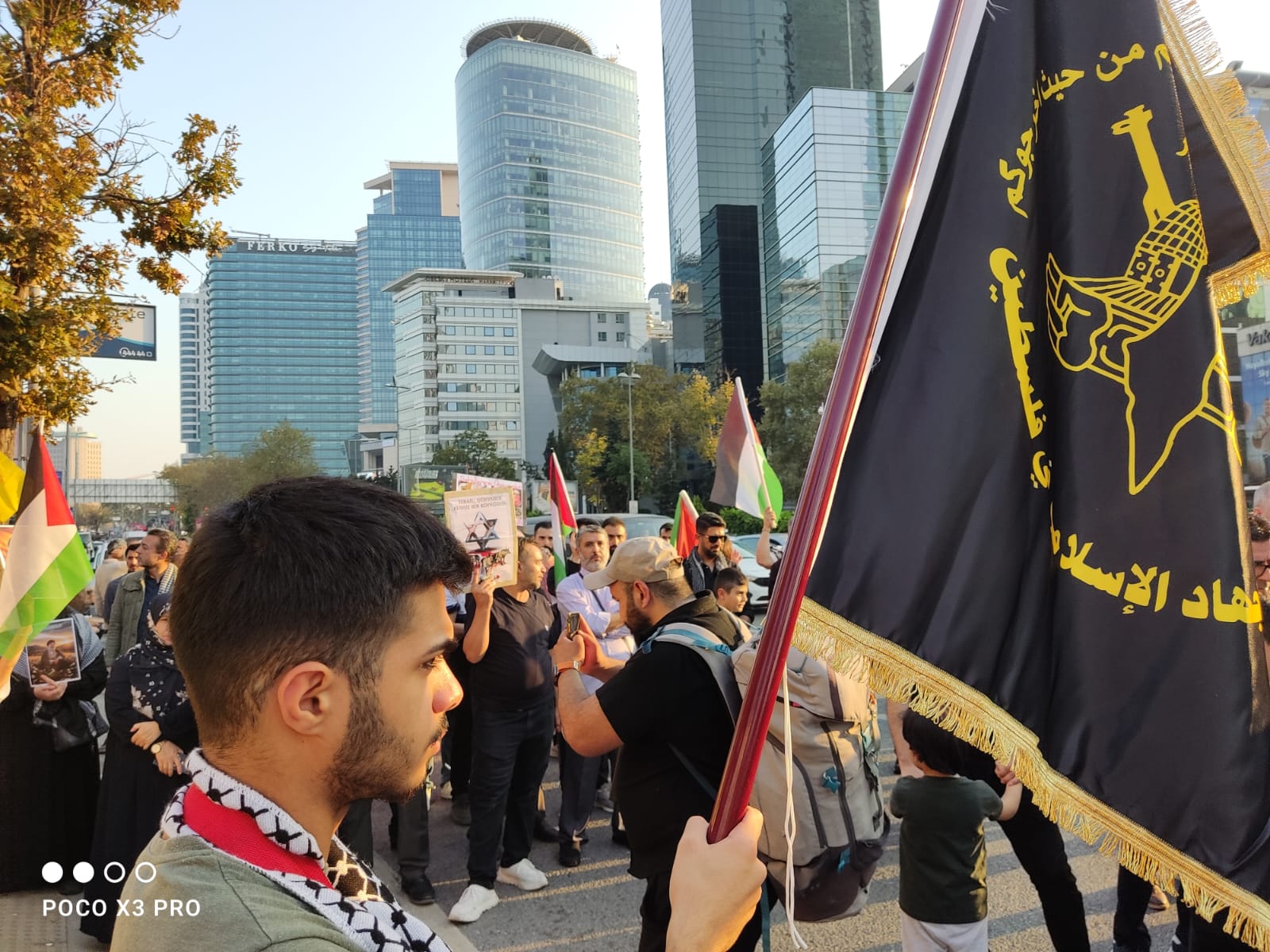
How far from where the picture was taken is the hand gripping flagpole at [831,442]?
1317 millimetres

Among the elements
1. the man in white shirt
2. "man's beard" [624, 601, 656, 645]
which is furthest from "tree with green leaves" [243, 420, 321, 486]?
"man's beard" [624, 601, 656, 645]

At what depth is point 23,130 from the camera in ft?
21.8

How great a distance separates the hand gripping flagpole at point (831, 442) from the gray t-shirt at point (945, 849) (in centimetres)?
225

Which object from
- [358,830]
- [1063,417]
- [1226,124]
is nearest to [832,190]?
[358,830]

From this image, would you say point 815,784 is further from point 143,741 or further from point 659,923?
point 143,741

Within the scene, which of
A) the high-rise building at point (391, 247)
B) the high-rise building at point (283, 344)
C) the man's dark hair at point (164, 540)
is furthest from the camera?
the high-rise building at point (391, 247)

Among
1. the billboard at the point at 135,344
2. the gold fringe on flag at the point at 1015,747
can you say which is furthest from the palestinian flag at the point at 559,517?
the billboard at the point at 135,344

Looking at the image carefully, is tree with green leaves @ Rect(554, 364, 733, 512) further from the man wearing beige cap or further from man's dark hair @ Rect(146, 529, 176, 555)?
the man wearing beige cap

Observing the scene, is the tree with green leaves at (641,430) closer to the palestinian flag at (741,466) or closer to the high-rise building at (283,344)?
the palestinian flag at (741,466)

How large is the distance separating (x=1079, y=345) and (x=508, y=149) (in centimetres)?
14324

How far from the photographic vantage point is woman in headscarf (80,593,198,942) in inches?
165

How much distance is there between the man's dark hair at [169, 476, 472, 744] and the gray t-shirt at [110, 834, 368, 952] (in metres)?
0.20

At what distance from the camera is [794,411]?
44.3 metres

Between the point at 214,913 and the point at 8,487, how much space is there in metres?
5.78
